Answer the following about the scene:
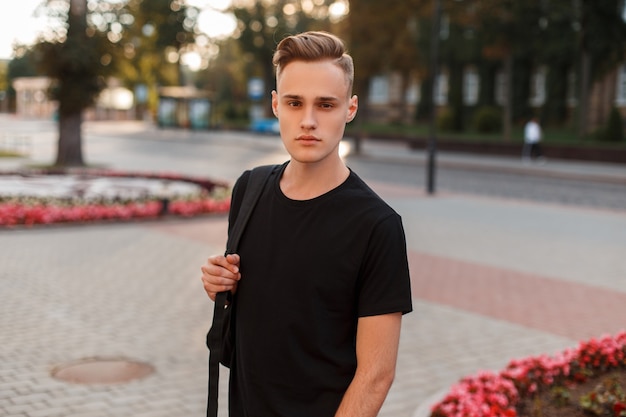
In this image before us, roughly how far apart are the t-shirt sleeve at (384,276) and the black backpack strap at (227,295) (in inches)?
14.3

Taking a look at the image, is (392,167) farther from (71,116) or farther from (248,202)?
(248,202)

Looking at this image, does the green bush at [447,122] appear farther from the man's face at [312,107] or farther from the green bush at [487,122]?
the man's face at [312,107]

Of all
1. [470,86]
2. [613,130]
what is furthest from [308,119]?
[470,86]

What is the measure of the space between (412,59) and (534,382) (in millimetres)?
32851

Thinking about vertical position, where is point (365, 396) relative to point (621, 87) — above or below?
below

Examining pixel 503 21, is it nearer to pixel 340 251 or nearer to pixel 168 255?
pixel 168 255

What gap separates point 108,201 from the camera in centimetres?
1405

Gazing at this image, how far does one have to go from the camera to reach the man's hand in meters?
2.15

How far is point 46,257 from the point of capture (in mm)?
10164

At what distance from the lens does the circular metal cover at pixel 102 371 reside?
559 cm

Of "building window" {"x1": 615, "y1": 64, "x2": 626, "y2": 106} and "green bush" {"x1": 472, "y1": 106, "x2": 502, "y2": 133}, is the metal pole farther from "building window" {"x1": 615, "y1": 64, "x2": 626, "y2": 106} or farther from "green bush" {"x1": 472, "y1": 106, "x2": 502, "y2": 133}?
"building window" {"x1": 615, "y1": 64, "x2": 626, "y2": 106}

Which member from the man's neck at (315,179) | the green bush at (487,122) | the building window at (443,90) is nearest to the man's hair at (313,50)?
the man's neck at (315,179)

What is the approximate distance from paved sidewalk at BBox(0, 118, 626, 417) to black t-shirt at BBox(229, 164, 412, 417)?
9.93ft

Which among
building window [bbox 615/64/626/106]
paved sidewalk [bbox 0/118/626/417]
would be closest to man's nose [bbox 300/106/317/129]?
paved sidewalk [bbox 0/118/626/417]
